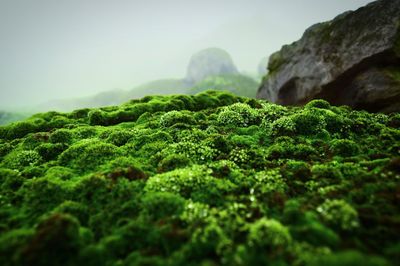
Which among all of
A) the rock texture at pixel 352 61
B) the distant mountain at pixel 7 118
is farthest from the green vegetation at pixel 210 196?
the distant mountain at pixel 7 118

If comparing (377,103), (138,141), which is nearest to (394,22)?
(377,103)

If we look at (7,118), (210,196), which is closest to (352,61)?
(210,196)

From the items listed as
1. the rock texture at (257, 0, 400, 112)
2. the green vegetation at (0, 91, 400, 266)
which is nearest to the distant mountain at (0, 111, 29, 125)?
the rock texture at (257, 0, 400, 112)

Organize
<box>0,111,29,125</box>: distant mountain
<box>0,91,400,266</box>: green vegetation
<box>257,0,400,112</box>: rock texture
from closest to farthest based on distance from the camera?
<box>0,91,400,266</box>: green vegetation → <box>257,0,400,112</box>: rock texture → <box>0,111,29,125</box>: distant mountain

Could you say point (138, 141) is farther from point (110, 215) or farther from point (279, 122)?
point (279, 122)

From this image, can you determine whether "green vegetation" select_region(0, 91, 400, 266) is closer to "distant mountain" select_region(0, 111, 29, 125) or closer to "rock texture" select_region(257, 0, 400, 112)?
"rock texture" select_region(257, 0, 400, 112)

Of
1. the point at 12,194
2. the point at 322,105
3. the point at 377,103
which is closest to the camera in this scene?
the point at 12,194

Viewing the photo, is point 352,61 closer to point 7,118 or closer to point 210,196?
point 210,196
